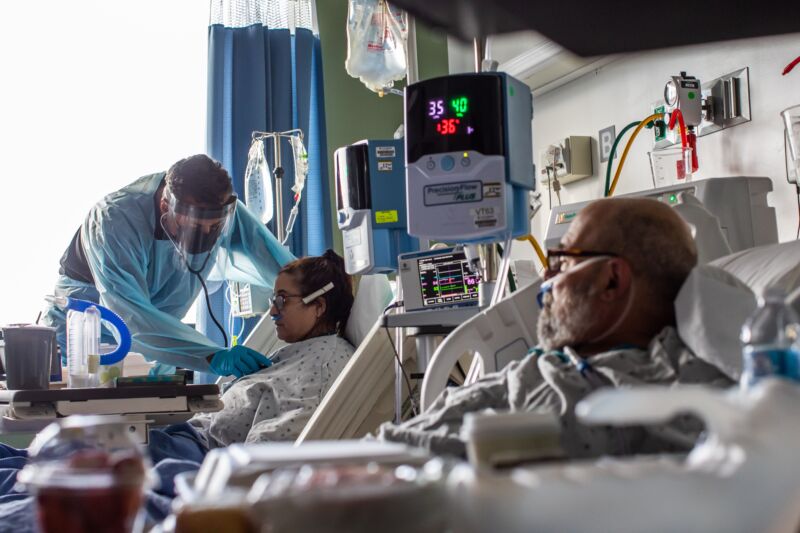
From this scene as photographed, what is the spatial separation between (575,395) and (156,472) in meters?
1.14

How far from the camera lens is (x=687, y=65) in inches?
127

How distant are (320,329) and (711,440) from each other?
117 inches

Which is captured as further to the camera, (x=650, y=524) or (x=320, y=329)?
(x=320, y=329)

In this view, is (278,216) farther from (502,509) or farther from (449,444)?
(502,509)

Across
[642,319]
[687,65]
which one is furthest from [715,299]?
[687,65]

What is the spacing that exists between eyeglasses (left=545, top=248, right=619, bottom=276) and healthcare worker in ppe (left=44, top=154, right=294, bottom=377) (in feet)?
5.79

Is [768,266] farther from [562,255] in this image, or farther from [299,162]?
[299,162]

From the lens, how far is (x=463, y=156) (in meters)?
2.30

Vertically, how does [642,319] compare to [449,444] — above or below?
above

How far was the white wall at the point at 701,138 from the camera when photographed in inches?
111

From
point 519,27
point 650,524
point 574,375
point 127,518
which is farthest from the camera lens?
point 574,375

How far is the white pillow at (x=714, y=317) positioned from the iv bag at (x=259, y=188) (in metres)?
2.86

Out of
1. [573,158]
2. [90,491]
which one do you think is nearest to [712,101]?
[573,158]

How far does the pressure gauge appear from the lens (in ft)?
10.0
